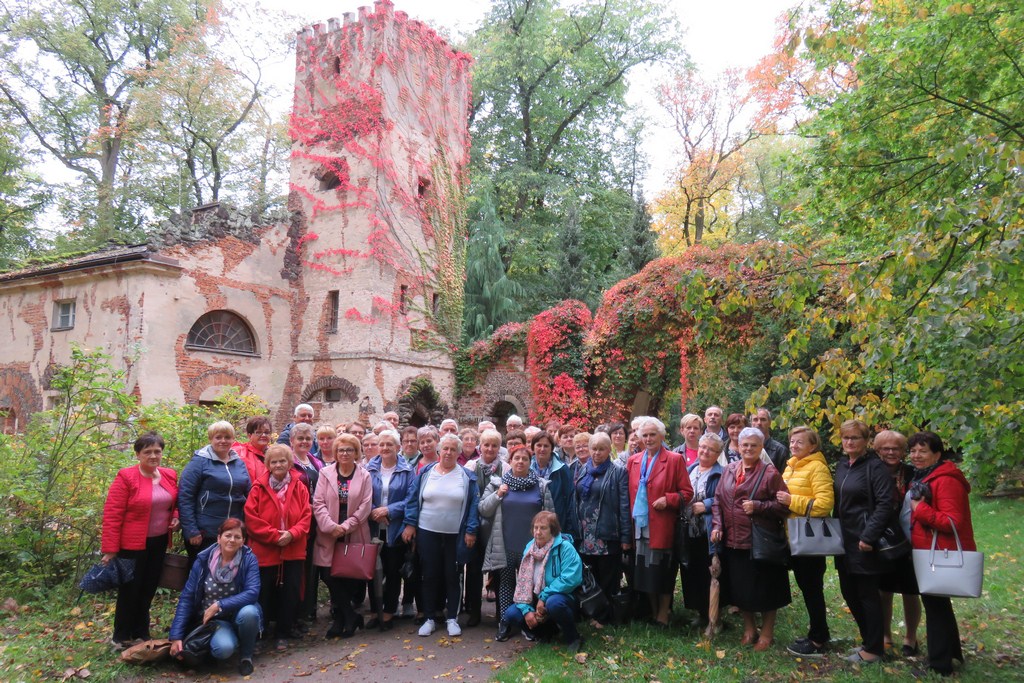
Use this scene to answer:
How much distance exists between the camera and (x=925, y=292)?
462cm

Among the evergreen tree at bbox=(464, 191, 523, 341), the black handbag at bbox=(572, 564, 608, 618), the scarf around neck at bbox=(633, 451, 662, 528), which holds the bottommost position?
the black handbag at bbox=(572, 564, 608, 618)

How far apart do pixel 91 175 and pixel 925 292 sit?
29495 millimetres

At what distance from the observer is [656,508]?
19.0 ft

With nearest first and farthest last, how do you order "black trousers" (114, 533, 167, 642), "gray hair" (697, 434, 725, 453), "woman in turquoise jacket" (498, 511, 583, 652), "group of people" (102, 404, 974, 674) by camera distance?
"group of people" (102, 404, 974, 674) → "black trousers" (114, 533, 167, 642) → "woman in turquoise jacket" (498, 511, 583, 652) → "gray hair" (697, 434, 725, 453)

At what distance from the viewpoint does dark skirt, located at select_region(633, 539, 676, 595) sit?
583 centimetres

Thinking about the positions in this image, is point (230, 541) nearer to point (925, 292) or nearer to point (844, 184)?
point (925, 292)

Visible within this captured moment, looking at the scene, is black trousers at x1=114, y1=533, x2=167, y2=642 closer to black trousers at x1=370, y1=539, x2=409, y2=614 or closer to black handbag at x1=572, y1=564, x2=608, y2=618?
black trousers at x1=370, y1=539, x2=409, y2=614

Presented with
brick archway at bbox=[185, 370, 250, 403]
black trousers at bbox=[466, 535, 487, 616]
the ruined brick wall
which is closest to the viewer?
black trousers at bbox=[466, 535, 487, 616]

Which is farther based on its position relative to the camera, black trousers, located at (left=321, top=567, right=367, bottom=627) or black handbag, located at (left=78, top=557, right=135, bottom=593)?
black trousers, located at (left=321, top=567, right=367, bottom=627)

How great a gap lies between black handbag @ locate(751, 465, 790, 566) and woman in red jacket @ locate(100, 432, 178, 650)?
175 inches

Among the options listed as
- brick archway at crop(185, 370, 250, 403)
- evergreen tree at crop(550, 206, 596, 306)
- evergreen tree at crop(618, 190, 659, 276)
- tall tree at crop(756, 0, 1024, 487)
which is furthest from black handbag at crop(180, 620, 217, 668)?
evergreen tree at crop(618, 190, 659, 276)

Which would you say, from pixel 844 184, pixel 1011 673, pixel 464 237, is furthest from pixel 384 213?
pixel 1011 673

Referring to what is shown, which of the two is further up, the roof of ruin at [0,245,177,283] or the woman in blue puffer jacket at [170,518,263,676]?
the roof of ruin at [0,245,177,283]

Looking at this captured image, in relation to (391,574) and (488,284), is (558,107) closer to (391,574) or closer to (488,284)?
(488,284)
